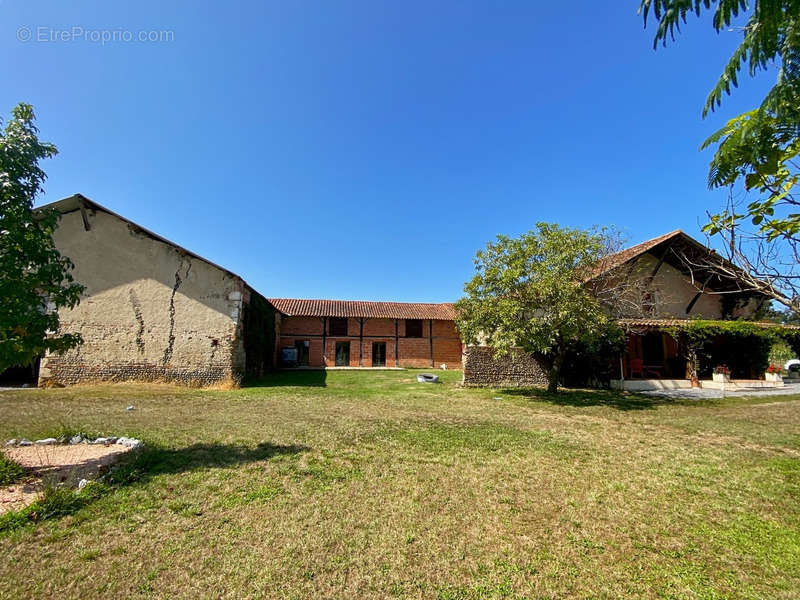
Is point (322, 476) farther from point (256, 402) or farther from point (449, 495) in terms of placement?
point (256, 402)

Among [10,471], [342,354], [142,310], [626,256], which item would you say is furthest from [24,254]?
[342,354]

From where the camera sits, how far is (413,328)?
25656 millimetres

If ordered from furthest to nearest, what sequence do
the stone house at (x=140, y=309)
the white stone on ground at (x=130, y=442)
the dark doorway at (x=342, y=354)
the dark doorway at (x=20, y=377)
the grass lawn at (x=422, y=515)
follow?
the dark doorway at (x=342, y=354)
the dark doorway at (x=20, y=377)
the stone house at (x=140, y=309)
the white stone on ground at (x=130, y=442)
the grass lawn at (x=422, y=515)

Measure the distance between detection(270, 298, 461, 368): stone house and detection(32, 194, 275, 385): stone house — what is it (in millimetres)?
9989

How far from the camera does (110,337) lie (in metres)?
12.8

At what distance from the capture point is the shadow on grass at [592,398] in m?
10.5

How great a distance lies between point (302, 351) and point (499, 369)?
47.9 ft

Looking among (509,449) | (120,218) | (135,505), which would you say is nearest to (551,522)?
(509,449)

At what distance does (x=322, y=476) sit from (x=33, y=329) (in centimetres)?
392

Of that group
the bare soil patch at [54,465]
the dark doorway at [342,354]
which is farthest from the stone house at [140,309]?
the dark doorway at [342,354]

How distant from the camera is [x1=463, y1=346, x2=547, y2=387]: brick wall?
45.5 feet

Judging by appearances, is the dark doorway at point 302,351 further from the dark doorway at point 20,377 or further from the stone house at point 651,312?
the stone house at point 651,312

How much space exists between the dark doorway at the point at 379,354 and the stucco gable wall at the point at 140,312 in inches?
486

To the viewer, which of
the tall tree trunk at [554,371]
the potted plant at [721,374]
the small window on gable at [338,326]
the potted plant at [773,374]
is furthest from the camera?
the small window on gable at [338,326]
